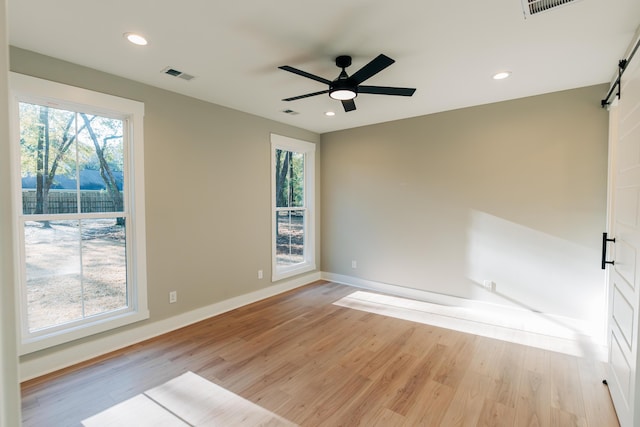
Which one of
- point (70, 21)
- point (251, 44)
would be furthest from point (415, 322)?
point (70, 21)

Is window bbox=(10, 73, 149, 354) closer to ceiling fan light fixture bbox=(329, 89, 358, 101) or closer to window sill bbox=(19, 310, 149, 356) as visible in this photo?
window sill bbox=(19, 310, 149, 356)

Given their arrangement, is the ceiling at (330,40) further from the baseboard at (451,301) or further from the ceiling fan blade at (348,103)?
the baseboard at (451,301)

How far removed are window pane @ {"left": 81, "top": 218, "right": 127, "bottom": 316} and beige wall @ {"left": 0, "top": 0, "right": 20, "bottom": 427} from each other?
2728mm

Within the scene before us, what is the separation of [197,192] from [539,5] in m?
3.49

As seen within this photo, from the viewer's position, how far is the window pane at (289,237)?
477 cm

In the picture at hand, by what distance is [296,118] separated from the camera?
14.2 ft

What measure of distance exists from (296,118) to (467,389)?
379 centimetres

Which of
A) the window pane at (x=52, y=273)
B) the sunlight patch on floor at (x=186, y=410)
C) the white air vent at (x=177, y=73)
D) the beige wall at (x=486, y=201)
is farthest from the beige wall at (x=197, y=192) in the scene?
the beige wall at (x=486, y=201)

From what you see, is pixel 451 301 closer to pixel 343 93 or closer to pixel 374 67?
pixel 343 93

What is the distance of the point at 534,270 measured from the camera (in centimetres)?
345

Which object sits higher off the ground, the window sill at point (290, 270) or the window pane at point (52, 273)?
the window pane at point (52, 273)

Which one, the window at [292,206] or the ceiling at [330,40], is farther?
the window at [292,206]

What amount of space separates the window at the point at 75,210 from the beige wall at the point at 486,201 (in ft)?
10.3

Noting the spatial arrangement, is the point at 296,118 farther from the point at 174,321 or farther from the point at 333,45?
the point at 174,321
